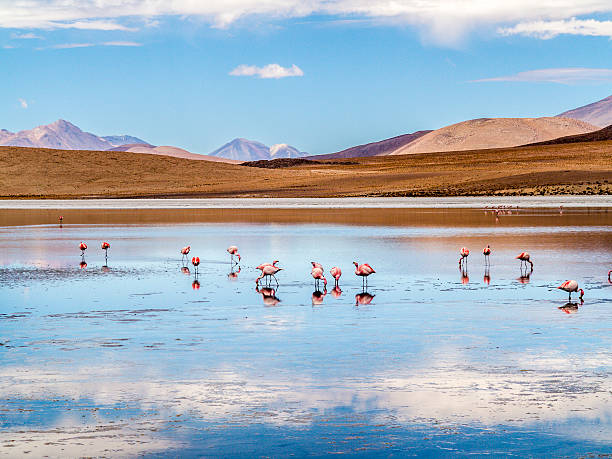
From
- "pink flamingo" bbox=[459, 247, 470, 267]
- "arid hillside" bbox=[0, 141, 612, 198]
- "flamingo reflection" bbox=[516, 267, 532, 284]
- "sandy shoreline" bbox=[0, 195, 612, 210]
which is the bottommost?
"flamingo reflection" bbox=[516, 267, 532, 284]

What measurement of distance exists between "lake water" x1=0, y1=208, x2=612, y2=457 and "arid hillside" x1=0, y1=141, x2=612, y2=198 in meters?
53.4

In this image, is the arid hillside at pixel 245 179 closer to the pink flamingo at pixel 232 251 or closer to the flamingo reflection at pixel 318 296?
the pink flamingo at pixel 232 251

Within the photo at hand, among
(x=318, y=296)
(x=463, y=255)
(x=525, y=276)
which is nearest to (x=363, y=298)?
(x=318, y=296)

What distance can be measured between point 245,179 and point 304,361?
92.8 meters

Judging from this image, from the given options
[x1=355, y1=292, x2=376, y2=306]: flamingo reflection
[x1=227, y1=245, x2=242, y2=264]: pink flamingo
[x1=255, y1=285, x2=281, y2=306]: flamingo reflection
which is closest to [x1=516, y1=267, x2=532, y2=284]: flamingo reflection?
[x1=355, y1=292, x2=376, y2=306]: flamingo reflection

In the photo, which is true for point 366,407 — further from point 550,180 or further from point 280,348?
point 550,180

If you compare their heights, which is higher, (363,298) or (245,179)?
(245,179)

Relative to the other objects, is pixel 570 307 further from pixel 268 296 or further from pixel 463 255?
pixel 463 255

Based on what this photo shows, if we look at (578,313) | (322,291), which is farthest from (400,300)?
(578,313)

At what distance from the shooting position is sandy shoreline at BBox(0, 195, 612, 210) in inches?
2335

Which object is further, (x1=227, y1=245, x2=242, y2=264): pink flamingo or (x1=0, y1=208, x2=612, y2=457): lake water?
(x1=227, y1=245, x2=242, y2=264): pink flamingo

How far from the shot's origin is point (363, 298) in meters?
15.5

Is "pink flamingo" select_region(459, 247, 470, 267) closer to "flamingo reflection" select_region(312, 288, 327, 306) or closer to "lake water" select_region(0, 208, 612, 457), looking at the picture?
"lake water" select_region(0, 208, 612, 457)

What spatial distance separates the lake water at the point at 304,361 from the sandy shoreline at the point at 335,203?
38.8m
